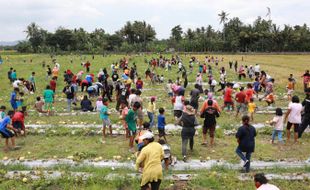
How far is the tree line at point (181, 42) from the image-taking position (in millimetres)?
83938

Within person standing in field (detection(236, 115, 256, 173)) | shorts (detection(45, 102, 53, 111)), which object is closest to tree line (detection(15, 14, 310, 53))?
shorts (detection(45, 102, 53, 111))

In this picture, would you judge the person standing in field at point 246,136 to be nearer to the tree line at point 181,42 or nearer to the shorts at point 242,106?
the shorts at point 242,106

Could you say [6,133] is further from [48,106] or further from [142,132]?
[48,106]

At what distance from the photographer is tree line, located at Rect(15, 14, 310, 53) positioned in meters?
83.9

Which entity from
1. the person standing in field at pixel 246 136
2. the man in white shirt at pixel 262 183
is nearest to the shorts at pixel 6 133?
the person standing in field at pixel 246 136

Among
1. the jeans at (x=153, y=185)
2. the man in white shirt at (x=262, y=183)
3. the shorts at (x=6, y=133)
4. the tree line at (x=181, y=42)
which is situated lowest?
the jeans at (x=153, y=185)

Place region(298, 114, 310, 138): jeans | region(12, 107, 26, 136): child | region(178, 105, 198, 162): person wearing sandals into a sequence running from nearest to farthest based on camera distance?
region(178, 105, 198, 162): person wearing sandals
region(298, 114, 310, 138): jeans
region(12, 107, 26, 136): child

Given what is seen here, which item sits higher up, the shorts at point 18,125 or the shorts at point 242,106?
the shorts at point 242,106

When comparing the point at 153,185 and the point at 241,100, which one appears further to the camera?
the point at 241,100

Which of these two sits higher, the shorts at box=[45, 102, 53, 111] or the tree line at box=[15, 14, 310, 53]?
the tree line at box=[15, 14, 310, 53]

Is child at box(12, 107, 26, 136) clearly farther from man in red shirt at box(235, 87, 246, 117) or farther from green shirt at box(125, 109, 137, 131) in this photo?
man in red shirt at box(235, 87, 246, 117)

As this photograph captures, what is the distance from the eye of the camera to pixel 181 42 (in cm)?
9838

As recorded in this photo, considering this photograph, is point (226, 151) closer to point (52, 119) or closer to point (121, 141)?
point (121, 141)

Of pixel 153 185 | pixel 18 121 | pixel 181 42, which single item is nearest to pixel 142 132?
pixel 153 185
